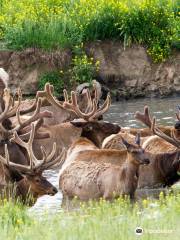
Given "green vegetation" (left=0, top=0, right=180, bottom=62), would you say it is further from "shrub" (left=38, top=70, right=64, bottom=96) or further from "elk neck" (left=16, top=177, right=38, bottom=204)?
"elk neck" (left=16, top=177, right=38, bottom=204)

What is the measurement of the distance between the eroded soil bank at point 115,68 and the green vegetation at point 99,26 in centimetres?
21

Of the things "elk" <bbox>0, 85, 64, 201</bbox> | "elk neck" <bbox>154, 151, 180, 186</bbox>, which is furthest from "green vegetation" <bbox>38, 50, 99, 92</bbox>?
"elk neck" <bbox>154, 151, 180, 186</bbox>

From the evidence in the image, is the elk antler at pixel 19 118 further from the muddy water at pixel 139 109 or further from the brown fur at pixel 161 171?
the muddy water at pixel 139 109

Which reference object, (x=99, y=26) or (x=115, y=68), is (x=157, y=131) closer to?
(x=115, y=68)

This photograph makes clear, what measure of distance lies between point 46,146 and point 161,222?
26.9 ft

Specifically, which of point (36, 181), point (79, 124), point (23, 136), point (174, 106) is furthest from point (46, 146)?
point (174, 106)

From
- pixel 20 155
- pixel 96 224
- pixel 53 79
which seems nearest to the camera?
pixel 96 224

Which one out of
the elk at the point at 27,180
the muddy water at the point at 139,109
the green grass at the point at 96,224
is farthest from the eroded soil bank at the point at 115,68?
the green grass at the point at 96,224

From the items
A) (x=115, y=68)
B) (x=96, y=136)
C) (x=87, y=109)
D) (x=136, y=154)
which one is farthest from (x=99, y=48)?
(x=136, y=154)

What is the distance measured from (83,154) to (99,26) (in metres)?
11.9

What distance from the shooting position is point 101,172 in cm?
1485

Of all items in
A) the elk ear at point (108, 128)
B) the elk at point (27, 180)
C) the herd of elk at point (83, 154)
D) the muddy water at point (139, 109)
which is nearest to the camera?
the elk at point (27, 180)

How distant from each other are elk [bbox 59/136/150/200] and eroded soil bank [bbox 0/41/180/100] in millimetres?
10166

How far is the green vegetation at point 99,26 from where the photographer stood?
1025 inches
